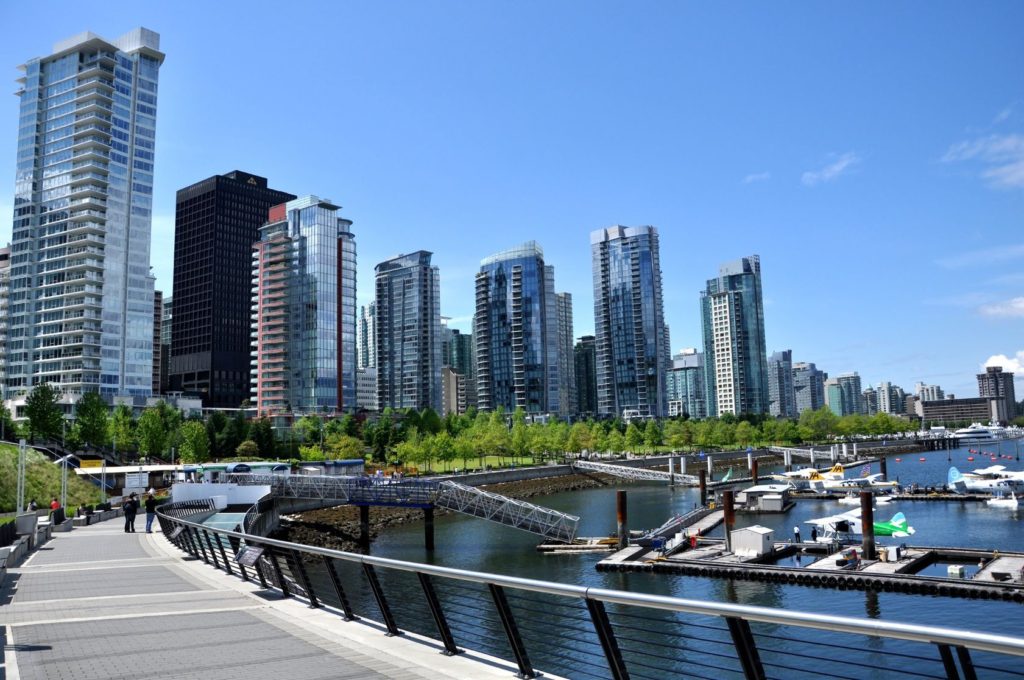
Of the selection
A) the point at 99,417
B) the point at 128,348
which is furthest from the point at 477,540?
the point at 128,348

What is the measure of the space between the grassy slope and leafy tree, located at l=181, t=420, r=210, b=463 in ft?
88.0

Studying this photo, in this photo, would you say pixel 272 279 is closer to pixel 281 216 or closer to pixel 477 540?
pixel 281 216

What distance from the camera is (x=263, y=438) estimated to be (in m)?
118

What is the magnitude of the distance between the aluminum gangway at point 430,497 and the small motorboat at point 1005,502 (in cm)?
4731

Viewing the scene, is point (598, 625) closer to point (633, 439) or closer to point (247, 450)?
point (247, 450)

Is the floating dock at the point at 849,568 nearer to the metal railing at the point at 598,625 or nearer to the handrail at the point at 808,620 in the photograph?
the metal railing at the point at 598,625

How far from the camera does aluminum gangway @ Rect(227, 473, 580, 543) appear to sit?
58.1m

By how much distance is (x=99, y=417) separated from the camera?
95625 mm

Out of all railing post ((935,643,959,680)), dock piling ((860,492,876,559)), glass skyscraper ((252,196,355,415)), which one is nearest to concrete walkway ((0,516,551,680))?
railing post ((935,643,959,680))

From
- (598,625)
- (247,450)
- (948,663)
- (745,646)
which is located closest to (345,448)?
(247,450)

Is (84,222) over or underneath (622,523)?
over

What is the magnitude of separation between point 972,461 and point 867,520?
132042 millimetres

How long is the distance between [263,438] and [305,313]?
53.3 metres

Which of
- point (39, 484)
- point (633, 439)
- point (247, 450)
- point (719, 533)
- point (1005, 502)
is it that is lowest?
point (719, 533)
